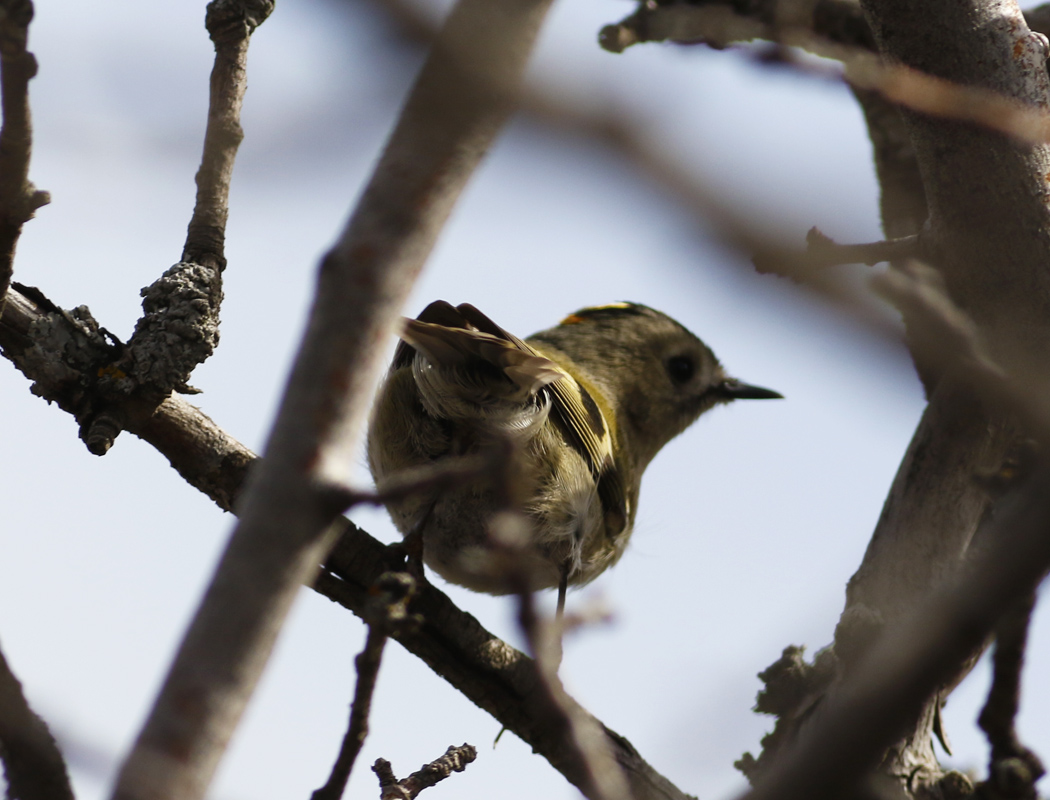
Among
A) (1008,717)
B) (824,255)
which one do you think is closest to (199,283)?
(824,255)

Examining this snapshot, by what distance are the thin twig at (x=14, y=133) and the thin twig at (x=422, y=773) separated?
1.30 meters

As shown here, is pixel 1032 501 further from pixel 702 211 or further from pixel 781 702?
pixel 781 702

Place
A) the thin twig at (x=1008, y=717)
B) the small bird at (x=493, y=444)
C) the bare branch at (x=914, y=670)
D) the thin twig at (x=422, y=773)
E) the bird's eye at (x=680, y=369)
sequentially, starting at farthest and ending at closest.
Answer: the bird's eye at (x=680, y=369) < the small bird at (x=493, y=444) < the thin twig at (x=422, y=773) < the thin twig at (x=1008, y=717) < the bare branch at (x=914, y=670)

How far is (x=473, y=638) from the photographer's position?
2.56m

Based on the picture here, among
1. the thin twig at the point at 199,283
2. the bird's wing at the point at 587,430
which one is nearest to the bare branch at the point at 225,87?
the thin twig at the point at 199,283

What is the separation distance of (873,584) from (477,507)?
1272 mm

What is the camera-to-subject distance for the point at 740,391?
17.0 feet

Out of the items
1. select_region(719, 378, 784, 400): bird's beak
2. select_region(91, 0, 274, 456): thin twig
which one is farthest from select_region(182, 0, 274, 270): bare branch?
select_region(719, 378, 784, 400): bird's beak

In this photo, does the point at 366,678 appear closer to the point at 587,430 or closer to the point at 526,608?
the point at 526,608

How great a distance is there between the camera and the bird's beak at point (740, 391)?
513 cm

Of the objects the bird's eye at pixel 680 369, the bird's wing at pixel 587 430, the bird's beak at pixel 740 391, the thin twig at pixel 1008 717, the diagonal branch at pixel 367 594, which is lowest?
the thin twig at pixel 1008 717

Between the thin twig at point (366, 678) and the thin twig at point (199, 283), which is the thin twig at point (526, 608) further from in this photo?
the thin twig at point (199, 283)

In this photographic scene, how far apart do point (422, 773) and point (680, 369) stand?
3.15 metres

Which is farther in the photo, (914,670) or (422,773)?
(422,773)
